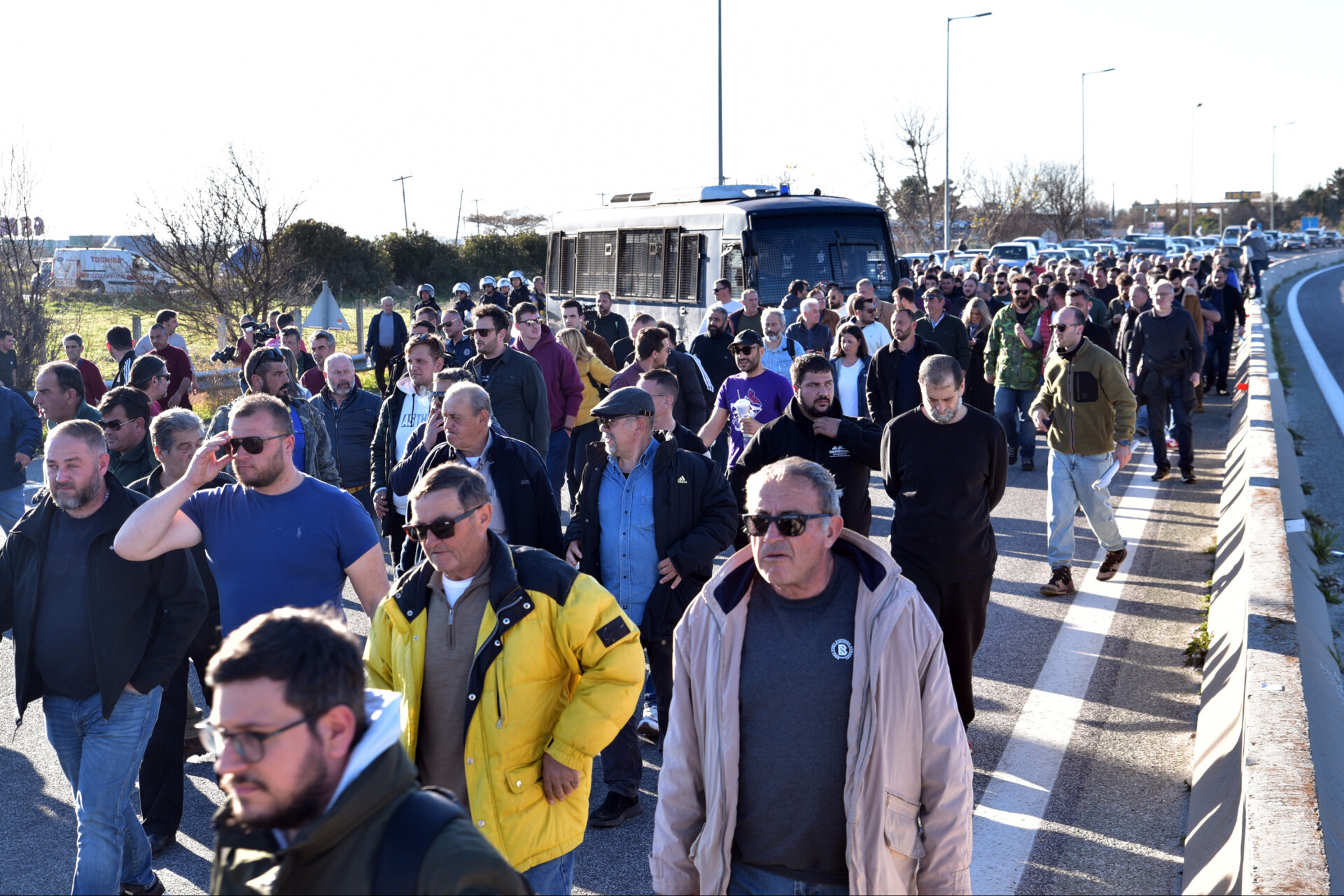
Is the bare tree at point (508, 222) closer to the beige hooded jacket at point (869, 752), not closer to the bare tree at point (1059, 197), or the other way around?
the bare tree at point (1059, 197)

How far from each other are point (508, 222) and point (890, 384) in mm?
56581

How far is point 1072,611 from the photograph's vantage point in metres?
8.42

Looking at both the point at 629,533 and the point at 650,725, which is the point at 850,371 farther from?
the point at 629,533

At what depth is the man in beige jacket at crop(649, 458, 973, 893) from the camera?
10.3 feet

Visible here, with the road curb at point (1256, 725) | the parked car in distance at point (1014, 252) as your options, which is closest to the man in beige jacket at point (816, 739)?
the road curb at point (1256, 725)

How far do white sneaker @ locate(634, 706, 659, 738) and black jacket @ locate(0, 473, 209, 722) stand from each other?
2450 mm

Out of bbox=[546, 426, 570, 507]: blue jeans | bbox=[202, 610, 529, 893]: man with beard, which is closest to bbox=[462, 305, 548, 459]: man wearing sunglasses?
bbox=[546, 426, 570, 507]: blue jeans

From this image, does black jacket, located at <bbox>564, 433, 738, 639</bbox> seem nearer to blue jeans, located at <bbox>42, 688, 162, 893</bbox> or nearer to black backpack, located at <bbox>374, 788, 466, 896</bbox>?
blue jeans, located at <bbox>42, 688, 162, 893</bbox>

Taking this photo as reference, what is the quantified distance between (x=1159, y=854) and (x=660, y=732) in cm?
241

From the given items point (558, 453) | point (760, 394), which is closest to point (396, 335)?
point (558, 453)

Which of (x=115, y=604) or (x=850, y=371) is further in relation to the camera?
(x=850, y=371)

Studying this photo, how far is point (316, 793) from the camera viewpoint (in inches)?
80.0

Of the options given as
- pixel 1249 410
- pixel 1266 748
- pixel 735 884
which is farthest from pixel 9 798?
pixel 1249 410

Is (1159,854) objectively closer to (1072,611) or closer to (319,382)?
(1072,611)
